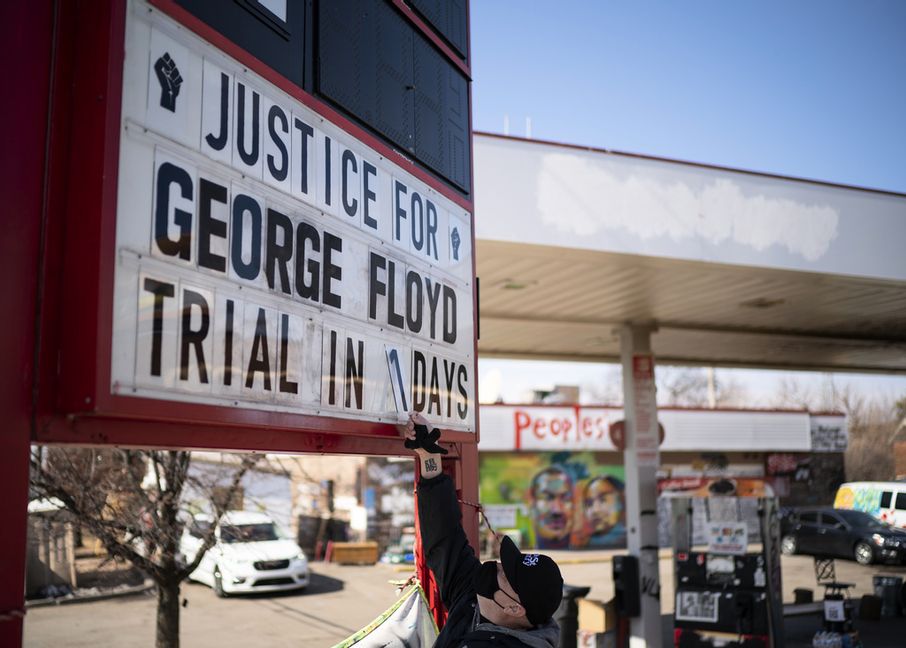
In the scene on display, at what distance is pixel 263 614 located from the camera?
16.6 metres

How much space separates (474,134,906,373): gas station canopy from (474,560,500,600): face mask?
5.64 metres

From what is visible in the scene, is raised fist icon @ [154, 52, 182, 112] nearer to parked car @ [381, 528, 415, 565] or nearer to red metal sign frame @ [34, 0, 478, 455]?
red metal sign frame @ [34, 0, 478, 455]

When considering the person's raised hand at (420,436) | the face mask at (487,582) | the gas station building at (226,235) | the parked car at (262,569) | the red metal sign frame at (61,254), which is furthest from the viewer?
the parked car at (262,569)

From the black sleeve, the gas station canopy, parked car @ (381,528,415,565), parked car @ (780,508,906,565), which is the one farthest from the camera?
parked car @ (381,528,415,565)

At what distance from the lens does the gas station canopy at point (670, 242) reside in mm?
9047

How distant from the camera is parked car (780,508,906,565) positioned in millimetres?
23578

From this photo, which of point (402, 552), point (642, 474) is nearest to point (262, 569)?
point (402, 552)

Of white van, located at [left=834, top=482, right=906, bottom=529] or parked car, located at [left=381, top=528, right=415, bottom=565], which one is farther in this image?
white van, located at [left=834, top=482, right=906, bottom=529]

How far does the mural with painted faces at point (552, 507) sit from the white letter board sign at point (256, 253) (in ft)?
86.5

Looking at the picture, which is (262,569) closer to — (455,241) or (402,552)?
(402,552)

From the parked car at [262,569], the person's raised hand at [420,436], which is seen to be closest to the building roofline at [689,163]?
the person's raised hand at [420,436]

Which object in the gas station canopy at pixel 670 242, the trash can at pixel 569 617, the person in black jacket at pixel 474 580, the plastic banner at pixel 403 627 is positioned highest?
the gas station canopy at pixel 670 242

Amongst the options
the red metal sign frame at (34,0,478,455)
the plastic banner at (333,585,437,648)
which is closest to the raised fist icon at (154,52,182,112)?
the red metal sign frame at (34,0,478,455)

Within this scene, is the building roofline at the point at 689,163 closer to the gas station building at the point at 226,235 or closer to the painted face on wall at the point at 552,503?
the gas station building at the point at 226,235
